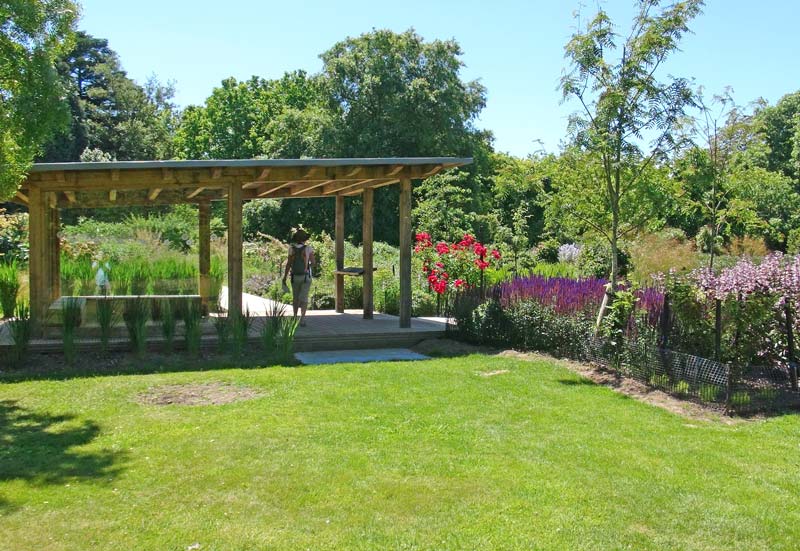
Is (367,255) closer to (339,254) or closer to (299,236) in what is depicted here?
(339,254)

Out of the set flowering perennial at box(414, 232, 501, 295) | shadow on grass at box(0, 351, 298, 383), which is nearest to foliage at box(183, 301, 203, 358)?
shadow on grass at box(0, 351, 298, 383)

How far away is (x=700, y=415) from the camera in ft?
22.4

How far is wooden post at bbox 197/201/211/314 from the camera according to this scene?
1189 centimetres

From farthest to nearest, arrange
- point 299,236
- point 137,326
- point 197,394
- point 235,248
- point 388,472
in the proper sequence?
point 299,236
point 235,248
point 137,326
point 197,394
point 388,472

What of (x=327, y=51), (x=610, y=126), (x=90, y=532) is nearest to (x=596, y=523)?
(x=90, y=532)

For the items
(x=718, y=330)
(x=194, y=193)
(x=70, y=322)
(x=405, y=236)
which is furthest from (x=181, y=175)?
(x=718, y=330)

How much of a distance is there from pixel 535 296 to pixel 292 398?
4.33 m

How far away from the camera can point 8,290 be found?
1122cm

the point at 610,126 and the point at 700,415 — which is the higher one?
the point at 610,126

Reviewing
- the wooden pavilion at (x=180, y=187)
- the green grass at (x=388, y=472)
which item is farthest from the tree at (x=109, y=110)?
the green grass at (x=388, y=472)

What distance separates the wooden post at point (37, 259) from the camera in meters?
9.69

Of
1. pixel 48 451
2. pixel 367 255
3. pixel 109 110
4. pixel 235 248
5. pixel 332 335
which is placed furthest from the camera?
pixel 109 110

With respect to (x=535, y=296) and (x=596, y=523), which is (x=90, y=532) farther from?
(x=535, y=296)

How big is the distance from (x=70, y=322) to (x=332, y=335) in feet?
12.3
